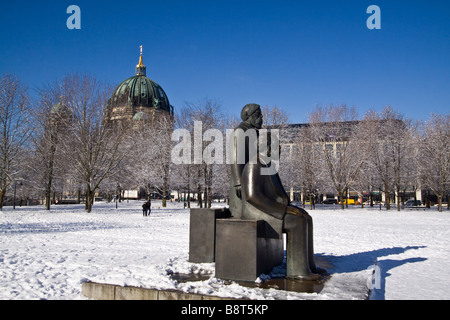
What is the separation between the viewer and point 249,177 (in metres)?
5.67

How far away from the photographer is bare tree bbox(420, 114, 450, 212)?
34.4 meters

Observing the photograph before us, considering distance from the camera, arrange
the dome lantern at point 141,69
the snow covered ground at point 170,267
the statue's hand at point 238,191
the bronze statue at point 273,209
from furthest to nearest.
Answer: the dome lantern at point 141,69 < the statue's hand at point 238,191 < the bronze statue at point 273,209 < the snow covered ground at point 170,267

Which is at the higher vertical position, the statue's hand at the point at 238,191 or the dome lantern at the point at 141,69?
the dome lantern at the point at 141,69

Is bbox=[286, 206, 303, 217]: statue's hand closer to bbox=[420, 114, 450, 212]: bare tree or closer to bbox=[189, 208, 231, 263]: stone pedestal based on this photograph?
bbox=[189, 208, 231, 263]: stone pedestal

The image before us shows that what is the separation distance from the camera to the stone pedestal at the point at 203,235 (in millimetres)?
6820

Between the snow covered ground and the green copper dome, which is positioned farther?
the green copper dome

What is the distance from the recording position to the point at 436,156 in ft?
115

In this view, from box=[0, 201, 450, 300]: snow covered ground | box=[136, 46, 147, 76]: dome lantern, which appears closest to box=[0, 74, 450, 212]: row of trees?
box=[0, 201, 450, 300]: snow covered ground

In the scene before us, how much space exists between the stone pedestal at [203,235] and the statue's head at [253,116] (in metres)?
1.87

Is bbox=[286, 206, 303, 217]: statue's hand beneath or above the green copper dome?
beneath

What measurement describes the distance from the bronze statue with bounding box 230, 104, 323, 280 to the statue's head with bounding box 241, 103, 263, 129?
13.6 inches

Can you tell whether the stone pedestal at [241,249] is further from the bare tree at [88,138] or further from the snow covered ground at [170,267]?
the bare tree at [88,138]

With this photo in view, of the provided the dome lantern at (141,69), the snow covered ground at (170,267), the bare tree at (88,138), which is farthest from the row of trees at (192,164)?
the dome lantern at (141,69)
